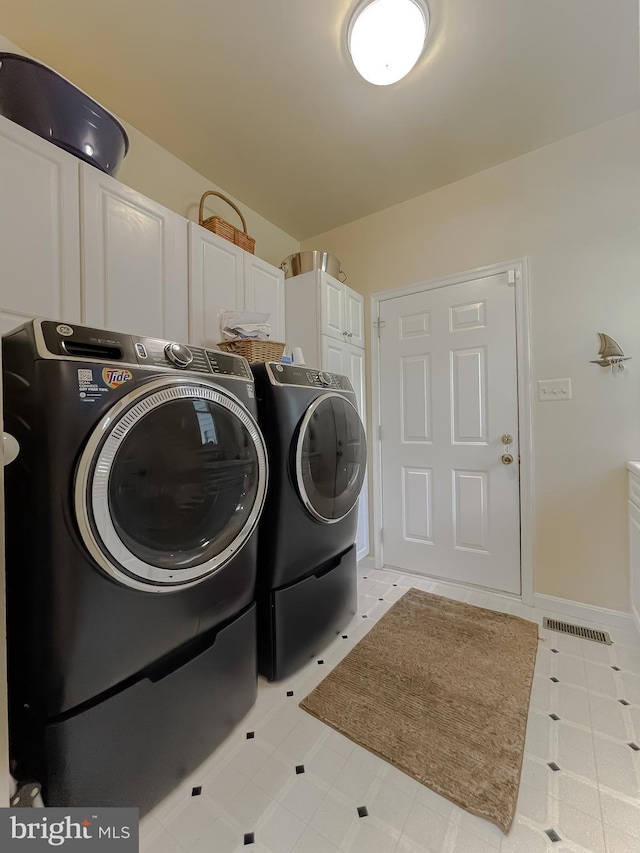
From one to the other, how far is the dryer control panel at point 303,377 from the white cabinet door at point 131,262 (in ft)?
1.61

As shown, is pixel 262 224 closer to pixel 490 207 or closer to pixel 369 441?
pixel 490 207

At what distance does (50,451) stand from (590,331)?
7.91 feet

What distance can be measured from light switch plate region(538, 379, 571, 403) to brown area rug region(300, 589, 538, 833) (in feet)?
4.07

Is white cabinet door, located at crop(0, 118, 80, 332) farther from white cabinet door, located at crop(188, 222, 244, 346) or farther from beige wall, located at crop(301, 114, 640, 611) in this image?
beige wall, located at crop(301, 114, 640, 611)

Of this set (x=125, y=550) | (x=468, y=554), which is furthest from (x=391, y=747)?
(x=468, y=554)

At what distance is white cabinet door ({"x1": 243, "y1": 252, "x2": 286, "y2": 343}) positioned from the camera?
1.90 meters

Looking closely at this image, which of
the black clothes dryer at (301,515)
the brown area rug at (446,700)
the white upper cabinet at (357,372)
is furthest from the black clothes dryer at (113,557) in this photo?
the white upper cabinet at (357,372)

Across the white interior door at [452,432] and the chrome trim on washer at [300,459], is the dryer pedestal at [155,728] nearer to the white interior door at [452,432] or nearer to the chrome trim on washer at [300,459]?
the chrome trim on washer at [300,459]

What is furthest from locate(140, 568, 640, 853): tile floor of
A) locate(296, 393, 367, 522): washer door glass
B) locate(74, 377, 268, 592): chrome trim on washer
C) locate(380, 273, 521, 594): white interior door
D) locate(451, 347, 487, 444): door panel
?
locate(451, 347, 487, 444): door panel

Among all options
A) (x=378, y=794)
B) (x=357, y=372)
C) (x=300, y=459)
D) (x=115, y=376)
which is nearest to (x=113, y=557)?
(x=115, y=376)

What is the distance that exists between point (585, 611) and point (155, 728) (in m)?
2.13

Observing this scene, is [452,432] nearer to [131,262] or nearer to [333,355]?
[333,355]

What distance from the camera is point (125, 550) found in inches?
32.5

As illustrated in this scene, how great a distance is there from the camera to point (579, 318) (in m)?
1.91
